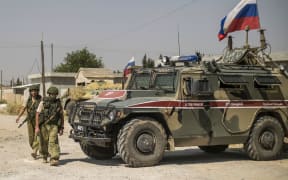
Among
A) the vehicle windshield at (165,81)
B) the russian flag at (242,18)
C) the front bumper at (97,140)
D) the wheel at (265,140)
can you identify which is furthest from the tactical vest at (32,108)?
the russian flag at (242,18)

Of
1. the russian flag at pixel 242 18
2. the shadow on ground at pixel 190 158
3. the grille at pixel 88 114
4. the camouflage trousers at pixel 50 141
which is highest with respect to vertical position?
the russian flag at pixel 242 18

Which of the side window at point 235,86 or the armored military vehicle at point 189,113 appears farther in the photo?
the side window at point 235,86

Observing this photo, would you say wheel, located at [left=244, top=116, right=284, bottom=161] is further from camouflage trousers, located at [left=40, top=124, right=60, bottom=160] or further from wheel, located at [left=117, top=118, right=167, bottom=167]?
camouflage trousers, located at [left=40, top=124, right=60, bottom=160]

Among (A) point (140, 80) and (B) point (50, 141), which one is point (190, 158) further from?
(B) point (50, 141)

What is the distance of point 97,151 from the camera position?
11.3m

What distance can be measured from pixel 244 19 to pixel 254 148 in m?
4.18

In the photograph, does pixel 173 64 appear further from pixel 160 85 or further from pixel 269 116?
pixel 269 116

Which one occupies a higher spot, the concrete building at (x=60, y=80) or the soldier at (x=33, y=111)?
the concrete building at (x=60, y=80)

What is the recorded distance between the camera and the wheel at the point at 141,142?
32.0 feet

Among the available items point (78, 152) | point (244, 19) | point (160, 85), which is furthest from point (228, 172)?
point (244, 19)

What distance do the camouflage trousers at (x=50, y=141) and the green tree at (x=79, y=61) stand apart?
58240mm

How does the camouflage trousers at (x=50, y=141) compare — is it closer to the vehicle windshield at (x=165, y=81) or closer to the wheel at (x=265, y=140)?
the vehicle windshield at (x=165, y=81)

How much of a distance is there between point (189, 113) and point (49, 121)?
2893 millimetres

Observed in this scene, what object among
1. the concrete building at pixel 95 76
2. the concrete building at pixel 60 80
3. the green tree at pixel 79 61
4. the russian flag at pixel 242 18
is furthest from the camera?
the green tree at pixel 79 61
